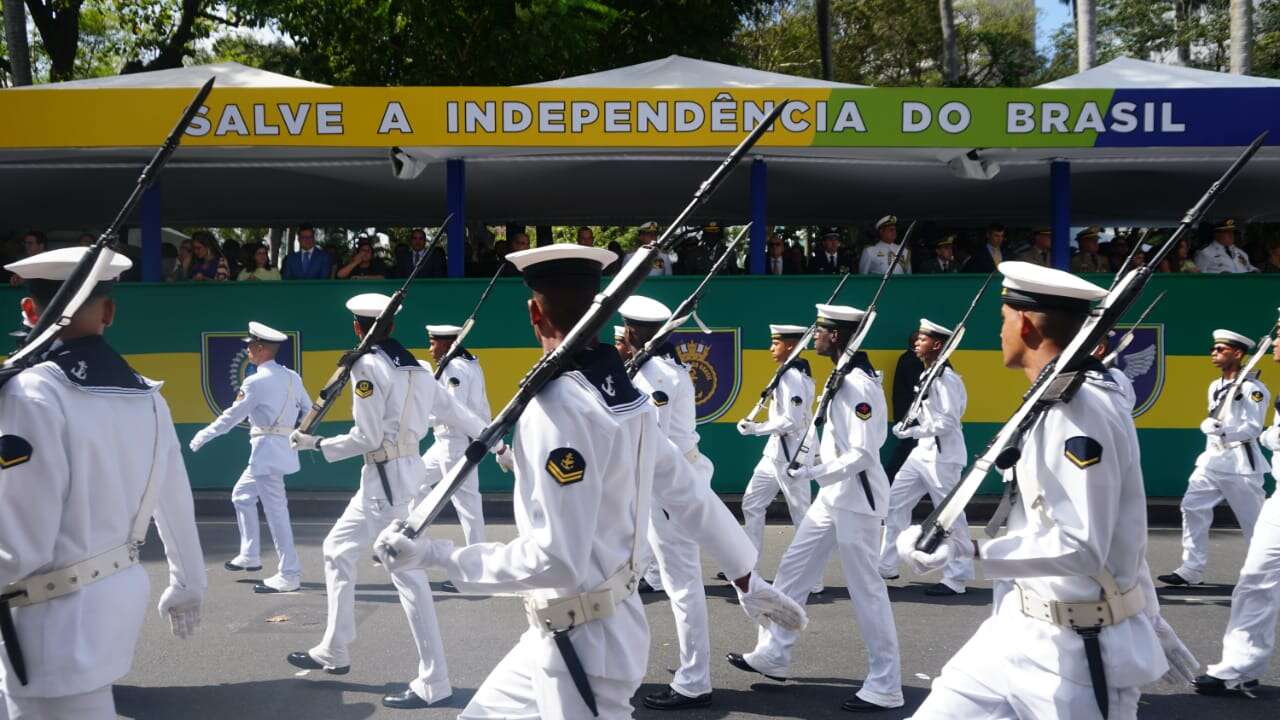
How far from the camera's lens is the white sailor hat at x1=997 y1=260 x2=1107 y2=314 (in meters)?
3.67

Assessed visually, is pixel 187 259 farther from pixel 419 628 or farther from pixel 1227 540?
pixel 1227 540

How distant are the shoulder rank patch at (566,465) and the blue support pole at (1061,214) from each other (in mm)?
10661

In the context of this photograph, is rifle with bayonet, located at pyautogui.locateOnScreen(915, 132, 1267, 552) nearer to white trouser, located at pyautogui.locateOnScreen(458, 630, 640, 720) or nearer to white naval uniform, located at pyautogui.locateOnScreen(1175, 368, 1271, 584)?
white trouser, located at pyautogui.locateOnScreen(458, 630, 640, 720)

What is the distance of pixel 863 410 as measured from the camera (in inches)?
269

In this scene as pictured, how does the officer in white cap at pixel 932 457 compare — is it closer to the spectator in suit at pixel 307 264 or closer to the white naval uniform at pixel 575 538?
the white naval uniform at pixel 575 538

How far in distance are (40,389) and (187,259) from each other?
1077 centimetres

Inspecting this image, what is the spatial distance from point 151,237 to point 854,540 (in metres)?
9.58

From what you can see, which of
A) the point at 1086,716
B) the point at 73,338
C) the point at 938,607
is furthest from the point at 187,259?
the point at 1086,716

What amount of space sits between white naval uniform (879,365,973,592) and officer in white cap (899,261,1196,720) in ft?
18.7

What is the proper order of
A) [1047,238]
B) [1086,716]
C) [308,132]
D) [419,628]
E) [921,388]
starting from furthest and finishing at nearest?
1. [1047,238]
2. [308,132]
3. [921,388]
4. [419,628]
5. [1086,716]

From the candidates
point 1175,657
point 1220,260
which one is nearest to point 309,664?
point 1175,657

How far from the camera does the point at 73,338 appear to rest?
3.88 metres

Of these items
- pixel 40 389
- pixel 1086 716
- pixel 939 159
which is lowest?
pixel 1086 716

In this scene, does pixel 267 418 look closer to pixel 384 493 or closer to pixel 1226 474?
pixel 384 493
